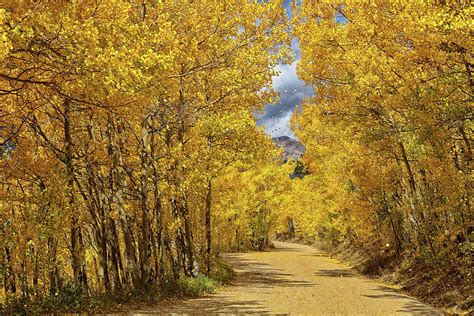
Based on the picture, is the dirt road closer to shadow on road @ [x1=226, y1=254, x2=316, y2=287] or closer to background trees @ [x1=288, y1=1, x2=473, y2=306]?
shadow on road @ [x1=226, y1=254, x2=316, y2=287]

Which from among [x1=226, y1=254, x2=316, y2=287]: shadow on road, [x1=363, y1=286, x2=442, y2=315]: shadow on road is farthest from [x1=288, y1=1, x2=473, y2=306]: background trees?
[x1=226, y1=254, x2=316, y2=287]: shadow on road

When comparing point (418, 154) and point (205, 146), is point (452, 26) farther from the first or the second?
point (205, 146)

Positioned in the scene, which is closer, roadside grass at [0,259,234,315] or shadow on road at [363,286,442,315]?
roadside grass at [0,259,234,315]

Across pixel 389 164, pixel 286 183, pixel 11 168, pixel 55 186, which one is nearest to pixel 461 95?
pixel 389 164

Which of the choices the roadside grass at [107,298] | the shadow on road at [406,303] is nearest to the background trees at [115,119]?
the roadside grass at [107,298]

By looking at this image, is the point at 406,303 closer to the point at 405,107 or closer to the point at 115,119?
the point at 405,107

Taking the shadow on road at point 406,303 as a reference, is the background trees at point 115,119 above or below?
above

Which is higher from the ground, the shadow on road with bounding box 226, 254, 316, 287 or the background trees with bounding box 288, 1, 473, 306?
the background trees with bounding box 288, 1, 473, 306

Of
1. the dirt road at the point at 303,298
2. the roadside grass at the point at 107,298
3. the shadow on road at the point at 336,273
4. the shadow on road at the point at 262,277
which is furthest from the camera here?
the shadow on road at the point at 336,273

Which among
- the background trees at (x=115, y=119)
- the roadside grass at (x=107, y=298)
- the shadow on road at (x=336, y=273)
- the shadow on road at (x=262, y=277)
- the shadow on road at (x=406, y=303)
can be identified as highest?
the background trees at (x=115, y=119)

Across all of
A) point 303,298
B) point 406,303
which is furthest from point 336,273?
point 406,303

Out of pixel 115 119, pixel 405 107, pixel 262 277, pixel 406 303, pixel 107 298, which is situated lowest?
pixel 406 303

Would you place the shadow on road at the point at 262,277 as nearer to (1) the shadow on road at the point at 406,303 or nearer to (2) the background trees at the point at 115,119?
(2) the background trees at the point at 115,119

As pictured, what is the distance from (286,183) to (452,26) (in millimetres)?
32052
